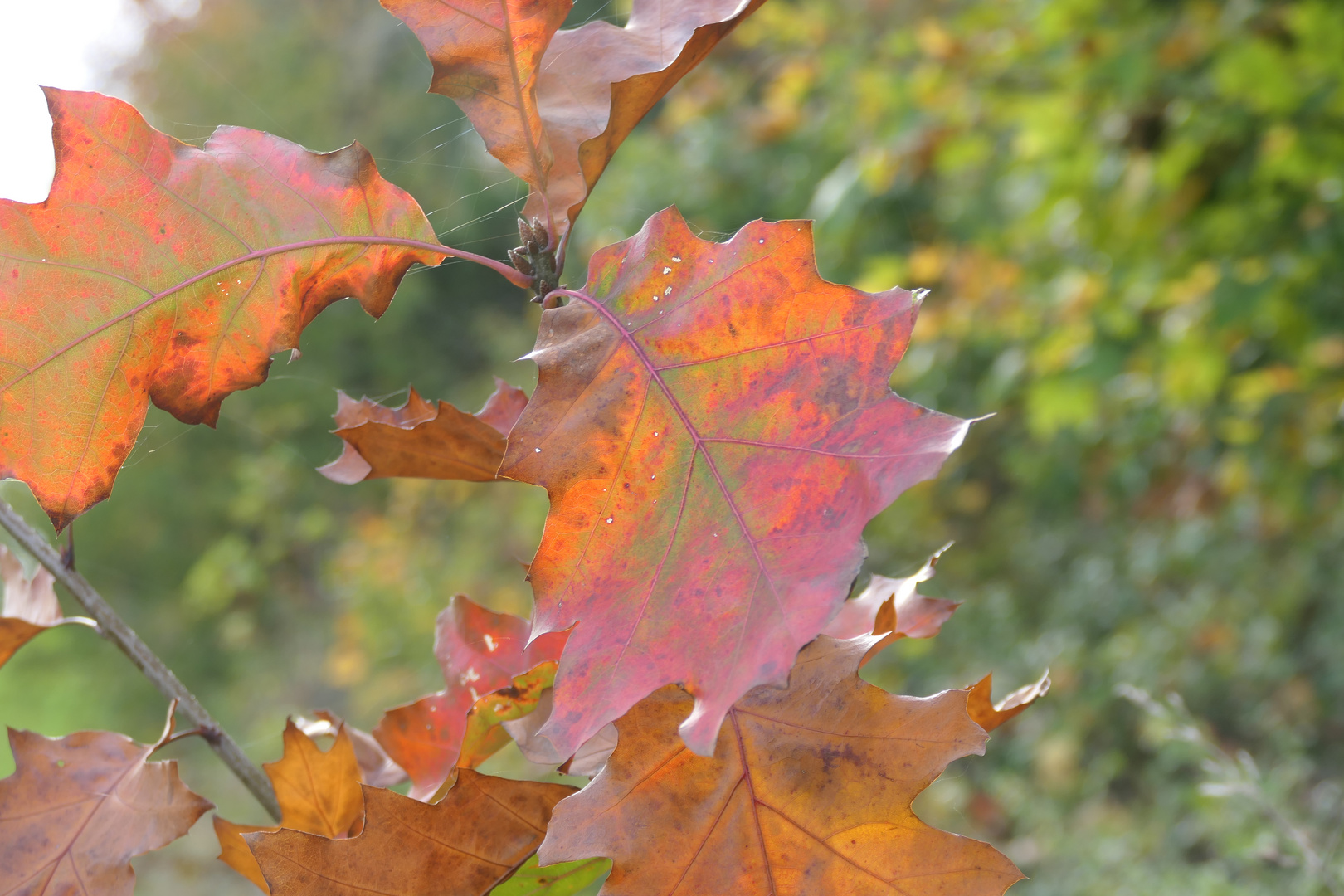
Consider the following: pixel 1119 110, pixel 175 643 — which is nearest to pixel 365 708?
pixel 175 643

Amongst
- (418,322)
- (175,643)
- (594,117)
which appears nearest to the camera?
(594,117)

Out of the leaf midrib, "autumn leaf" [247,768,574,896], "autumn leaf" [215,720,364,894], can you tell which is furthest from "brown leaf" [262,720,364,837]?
the leaf midrib

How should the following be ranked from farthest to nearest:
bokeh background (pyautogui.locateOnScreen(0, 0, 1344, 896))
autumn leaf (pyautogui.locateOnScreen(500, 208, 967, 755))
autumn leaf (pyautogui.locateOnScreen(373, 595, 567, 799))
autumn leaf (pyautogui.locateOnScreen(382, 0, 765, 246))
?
bokeh background (pyautogui.locateOnScreen(0, 0, 1344, 896))
autumn leaf (pyautogui.locateOnScreen(373, 595, 567, 799))
autumn leaf (pyautogui.locateOnScreen(382, 0, 765, 246))
autumn leaf (pyautogui.locateOnScreen(500, 208, 967, 755))

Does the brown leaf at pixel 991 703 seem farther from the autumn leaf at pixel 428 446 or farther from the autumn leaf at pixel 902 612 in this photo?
the autumn leaf at pixel 428 446

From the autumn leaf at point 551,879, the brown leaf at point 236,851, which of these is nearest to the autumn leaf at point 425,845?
the autumn leaf at point 551,879

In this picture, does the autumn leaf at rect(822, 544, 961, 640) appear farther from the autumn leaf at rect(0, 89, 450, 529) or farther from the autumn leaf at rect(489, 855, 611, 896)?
the autumn leaf at rect(0, 89, 450, 529)

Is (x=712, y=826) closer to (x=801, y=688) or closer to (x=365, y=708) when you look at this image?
(x=801, y=688)
